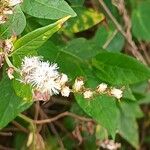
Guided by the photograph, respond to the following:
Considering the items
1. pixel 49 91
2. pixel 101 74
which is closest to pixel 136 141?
pixel 101 74

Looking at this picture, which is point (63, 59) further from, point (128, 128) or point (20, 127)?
point (128, 128)

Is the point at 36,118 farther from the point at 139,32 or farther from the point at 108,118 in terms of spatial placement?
the point at 139,32

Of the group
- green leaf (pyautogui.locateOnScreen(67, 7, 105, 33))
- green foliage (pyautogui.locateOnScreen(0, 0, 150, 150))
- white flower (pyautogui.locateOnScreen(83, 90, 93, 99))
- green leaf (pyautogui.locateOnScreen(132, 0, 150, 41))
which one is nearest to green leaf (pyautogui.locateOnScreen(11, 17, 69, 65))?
green foliage (pyautogui.locateOnScreen(0, 0, 150, 150))

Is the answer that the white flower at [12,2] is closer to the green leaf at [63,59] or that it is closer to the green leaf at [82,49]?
the green leaf at [63,59]

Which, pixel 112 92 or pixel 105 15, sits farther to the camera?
pixel 105 15

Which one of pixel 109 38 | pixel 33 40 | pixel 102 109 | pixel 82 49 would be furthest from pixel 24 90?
pixel 109 38

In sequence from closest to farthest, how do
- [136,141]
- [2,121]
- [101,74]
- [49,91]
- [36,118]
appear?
[49,91], [2,121], [101,74], [36,118], [136,141]

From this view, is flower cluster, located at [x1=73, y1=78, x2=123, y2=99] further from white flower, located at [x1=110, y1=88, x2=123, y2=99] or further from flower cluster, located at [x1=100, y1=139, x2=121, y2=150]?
flower cluster, located at [x1=100, y1=139, x2=121, y2=150]
